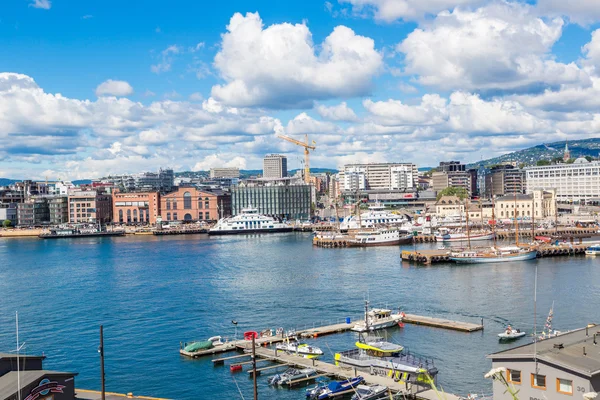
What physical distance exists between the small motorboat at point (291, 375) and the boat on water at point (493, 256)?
95.3ft

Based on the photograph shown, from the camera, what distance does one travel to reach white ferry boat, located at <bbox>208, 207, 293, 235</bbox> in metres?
83.5

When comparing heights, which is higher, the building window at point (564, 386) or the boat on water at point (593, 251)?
the building window at point (564, 386)

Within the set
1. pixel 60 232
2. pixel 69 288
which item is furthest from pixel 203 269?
pixel 60 232

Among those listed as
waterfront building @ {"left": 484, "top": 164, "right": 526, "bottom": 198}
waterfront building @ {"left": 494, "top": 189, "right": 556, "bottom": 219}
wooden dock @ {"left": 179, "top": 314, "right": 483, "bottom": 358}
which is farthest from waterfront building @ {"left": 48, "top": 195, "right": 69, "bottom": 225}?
wooden dock @ {"left": 179, "top": 314, "right": 483, "bottom": 358}

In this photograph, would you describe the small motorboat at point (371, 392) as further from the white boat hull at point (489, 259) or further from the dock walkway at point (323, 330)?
the white boat hull at point (489, 259)

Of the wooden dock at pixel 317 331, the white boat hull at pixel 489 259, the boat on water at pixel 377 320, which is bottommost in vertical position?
the wooden dock at pixel 317 331

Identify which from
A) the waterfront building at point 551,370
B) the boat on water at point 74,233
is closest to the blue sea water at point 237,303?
the waterfront building at point 551,370

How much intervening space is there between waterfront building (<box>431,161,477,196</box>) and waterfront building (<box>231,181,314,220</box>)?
150ft

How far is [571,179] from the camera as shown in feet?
384

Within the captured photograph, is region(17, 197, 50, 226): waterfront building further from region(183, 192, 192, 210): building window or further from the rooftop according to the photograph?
the rooftop

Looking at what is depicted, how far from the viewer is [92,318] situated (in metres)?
29.3

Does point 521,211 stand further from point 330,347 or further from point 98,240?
point 330,347

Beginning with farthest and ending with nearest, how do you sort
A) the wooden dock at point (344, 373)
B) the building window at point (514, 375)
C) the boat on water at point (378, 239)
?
the boat on water at point (378, 239), the wooden dock at point (344, 373), the building window at point (514, 375)

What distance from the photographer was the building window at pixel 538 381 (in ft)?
37.1
